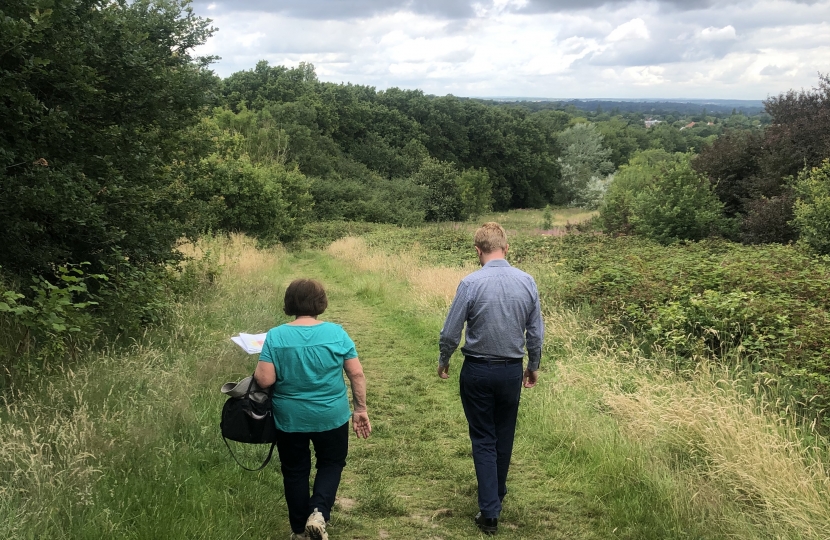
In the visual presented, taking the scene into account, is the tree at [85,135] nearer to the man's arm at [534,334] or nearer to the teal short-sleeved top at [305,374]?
the teal short-sleeved top at [305,374]

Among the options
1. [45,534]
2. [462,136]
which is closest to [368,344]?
[45,534]

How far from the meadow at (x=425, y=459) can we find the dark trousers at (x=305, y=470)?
11.1 inches

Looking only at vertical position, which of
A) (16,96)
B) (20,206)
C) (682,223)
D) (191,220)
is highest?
(16,96)

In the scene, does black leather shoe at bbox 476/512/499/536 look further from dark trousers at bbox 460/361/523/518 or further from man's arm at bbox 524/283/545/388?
man's arm at bbox 524/283/545/388

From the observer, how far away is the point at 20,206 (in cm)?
482

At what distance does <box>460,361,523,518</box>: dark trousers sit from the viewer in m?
3.73

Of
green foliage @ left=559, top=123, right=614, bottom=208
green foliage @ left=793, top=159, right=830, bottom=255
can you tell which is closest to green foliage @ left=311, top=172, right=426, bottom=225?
green foliage @ left=793, top=159, right=830, bottom=255

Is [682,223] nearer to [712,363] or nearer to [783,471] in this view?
[712,363]

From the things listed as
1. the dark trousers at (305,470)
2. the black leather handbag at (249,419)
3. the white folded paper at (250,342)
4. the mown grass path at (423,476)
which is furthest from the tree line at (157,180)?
the mown grass path at (423,476)

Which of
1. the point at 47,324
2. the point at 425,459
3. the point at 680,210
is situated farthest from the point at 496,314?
the point at 680,210

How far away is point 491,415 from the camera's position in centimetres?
384

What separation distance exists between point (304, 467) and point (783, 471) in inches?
117

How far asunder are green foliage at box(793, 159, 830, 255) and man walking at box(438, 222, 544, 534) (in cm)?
1110

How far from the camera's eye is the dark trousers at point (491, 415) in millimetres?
3727
